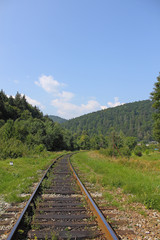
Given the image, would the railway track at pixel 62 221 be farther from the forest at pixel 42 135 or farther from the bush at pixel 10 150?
the bush at pixel 10 150

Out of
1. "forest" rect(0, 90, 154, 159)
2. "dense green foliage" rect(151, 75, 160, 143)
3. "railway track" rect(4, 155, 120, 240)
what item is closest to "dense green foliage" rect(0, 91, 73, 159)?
"forest" rect(0, 90, 154, 159)

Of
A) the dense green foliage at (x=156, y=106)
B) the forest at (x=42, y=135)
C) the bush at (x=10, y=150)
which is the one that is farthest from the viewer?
the dense green foliage at (x=156, y=106)

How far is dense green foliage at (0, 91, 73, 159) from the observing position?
18.8 metres

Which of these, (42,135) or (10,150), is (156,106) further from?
(42,135)

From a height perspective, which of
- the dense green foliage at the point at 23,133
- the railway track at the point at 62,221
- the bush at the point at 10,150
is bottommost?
the railway track at the point at 62,221

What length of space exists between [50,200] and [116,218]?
6.88ft

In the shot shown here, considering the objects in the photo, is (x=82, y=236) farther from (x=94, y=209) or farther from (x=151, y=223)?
(x=151, y=223)

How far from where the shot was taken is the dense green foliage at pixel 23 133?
742 inches

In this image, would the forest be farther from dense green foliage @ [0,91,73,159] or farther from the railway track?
the railway track

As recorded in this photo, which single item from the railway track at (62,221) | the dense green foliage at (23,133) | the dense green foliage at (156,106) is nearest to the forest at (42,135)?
the dense green foliage at (23,133)

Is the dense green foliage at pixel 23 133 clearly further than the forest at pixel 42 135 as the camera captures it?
No

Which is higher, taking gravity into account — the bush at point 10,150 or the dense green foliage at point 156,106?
the dense green foliage at point 156,106

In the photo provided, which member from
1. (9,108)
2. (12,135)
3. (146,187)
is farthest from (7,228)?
(9,108)

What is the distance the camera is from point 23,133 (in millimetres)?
32031
